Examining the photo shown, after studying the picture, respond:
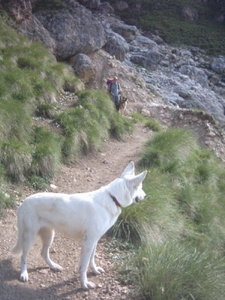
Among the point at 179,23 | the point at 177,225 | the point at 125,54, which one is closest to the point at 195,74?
the point at 125,54

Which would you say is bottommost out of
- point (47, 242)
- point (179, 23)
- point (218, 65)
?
point (218, 65)

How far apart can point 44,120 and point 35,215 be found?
609 cm

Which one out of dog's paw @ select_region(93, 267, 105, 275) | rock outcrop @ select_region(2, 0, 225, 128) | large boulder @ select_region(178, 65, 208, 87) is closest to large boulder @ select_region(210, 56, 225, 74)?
rock outcrop @ select_region(2, 0, 225, 128)

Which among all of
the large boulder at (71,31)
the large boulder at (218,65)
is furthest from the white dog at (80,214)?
the large boulder at (218,65)

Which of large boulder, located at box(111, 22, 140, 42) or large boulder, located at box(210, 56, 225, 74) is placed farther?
large boulder, located at box(210, 56, 225, 74)

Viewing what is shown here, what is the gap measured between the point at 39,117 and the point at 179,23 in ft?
124

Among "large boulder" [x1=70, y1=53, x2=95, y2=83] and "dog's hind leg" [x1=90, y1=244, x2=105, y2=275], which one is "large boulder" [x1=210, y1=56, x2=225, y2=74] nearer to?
"large boulder" [x1=70, y1=53, x2=95, y2=83]

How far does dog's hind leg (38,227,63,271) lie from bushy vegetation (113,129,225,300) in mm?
928

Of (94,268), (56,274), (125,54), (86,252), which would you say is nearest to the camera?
(86,252)

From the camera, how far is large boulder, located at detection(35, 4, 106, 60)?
1945 centimetres

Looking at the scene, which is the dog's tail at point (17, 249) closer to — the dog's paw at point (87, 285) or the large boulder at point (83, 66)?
the dog's paw at point (87, 285)

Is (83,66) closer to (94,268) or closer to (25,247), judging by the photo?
(94,268)

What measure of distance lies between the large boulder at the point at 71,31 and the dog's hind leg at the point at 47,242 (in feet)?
46.4

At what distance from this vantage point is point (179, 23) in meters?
46.7
